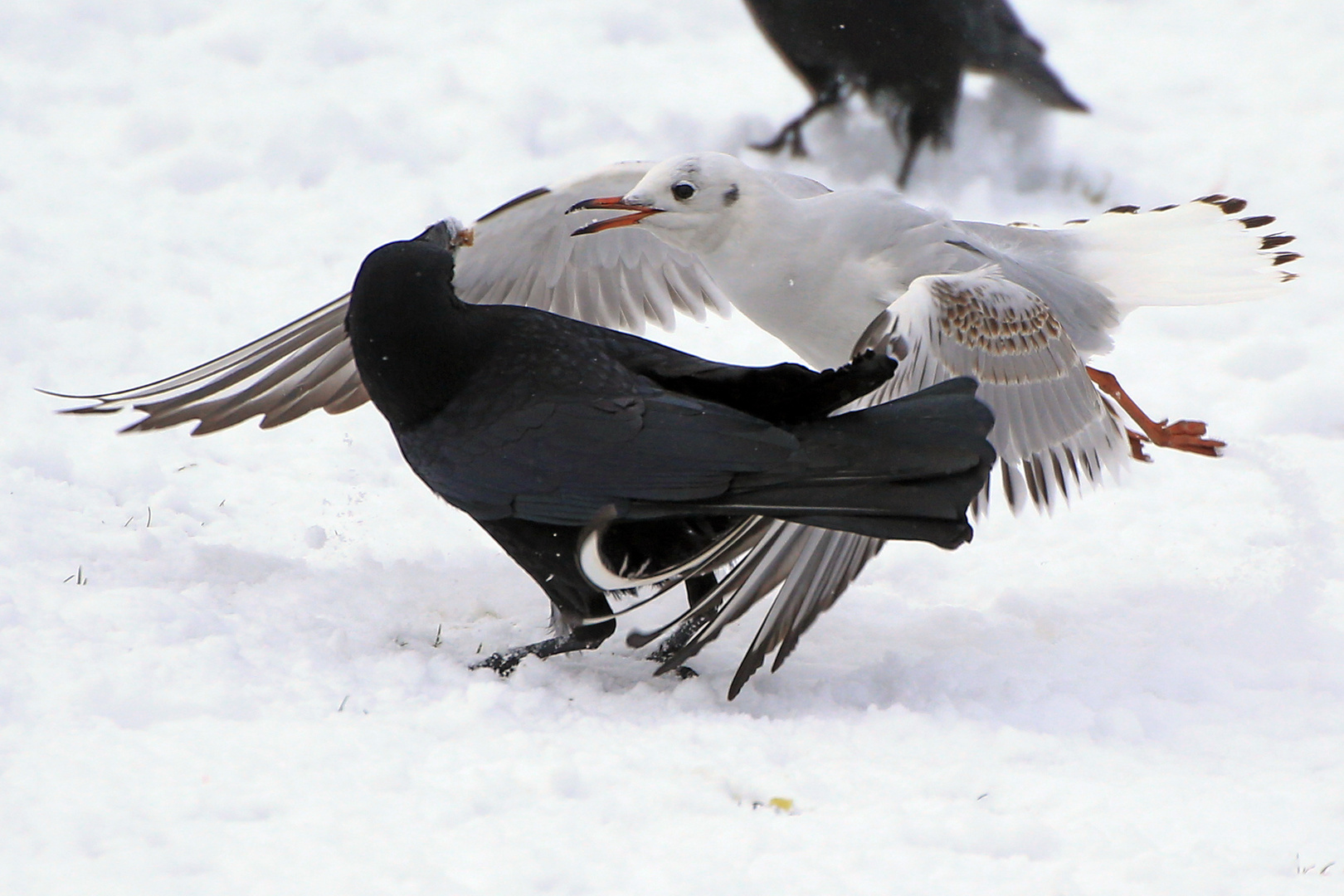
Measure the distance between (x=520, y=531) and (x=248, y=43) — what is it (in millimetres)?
5136

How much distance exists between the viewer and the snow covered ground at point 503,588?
2240mm

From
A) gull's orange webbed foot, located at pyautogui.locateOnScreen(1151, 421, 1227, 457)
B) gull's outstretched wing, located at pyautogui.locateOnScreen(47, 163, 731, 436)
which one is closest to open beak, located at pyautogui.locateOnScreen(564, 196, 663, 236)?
gull's outstretched wing, located at pyautogui.locateOnScreen(47, 163, 731, 436)

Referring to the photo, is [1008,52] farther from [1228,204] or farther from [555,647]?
[555,647]

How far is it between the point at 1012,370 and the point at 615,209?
109cm

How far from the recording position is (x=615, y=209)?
364cm

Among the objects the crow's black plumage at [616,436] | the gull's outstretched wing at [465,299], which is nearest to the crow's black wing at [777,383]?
the crow's black plumage at [616,436]

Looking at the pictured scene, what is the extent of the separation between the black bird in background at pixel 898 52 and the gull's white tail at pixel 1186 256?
2963 mm

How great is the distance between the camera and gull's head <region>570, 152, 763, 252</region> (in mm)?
3625

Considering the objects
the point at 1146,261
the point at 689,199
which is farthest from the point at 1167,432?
the point at 689,199

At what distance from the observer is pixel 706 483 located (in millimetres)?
2795

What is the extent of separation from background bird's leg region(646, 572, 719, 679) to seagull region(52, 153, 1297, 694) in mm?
23

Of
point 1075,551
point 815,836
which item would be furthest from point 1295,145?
point 815,836

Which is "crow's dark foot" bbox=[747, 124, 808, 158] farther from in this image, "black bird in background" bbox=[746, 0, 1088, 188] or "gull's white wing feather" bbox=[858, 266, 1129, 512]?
"gull's white wing feather" bbox=[858, 266, 1129, 512]

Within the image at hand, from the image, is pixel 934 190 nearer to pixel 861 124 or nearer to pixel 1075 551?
pixel 861 124
